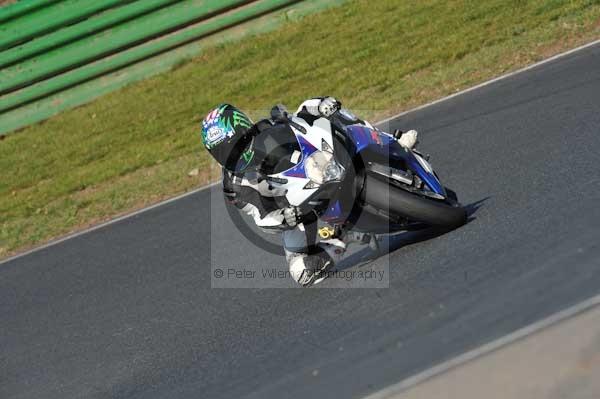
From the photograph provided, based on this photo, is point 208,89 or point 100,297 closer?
point 100,297

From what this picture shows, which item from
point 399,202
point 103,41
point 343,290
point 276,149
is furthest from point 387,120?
point 103,41

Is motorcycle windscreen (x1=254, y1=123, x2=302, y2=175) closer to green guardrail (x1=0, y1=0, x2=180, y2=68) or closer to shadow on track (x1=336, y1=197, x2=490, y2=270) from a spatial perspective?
shadow on track (x1=336, y1=197, x2=490, y2=270)

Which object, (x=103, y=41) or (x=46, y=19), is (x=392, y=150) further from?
(x=46, y=19)

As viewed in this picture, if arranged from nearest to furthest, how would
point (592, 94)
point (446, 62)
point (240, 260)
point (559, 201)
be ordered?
point (559, 201) → point (240, 260) → point (592, 94) → point (446, 62)

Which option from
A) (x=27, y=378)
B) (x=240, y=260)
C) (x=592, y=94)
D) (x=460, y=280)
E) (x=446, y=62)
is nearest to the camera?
(x=460, y=280)

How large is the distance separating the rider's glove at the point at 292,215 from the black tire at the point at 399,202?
478 millimetres

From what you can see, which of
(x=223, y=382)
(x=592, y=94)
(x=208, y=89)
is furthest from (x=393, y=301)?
(x=208, y=89)

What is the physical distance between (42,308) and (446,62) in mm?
5949

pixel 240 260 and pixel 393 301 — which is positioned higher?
pixel 393 301

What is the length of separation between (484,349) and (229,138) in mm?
2548

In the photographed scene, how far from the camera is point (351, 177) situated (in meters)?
6.41

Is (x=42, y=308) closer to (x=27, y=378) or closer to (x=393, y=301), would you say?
(x=27, y=378)

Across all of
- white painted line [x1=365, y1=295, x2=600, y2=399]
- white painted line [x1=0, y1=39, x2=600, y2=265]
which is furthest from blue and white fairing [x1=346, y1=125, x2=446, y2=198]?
white painted line [x1=0, y1=39, x2=600, y2=265]

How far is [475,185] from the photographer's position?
7895 millimetres
